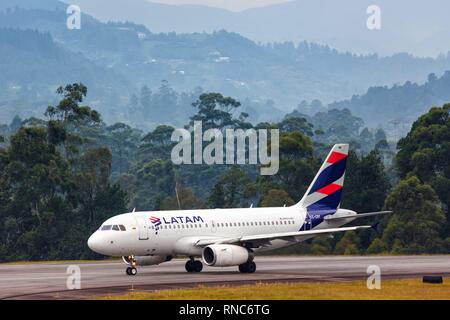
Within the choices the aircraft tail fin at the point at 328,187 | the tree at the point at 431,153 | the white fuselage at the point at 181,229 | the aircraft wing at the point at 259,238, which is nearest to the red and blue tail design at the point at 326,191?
the aircraft tail fin at the point at 328,187

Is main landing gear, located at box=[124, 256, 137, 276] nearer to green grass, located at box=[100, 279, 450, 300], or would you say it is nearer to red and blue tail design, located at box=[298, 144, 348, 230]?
green grass, located at box=[100, 279, 450, 300]

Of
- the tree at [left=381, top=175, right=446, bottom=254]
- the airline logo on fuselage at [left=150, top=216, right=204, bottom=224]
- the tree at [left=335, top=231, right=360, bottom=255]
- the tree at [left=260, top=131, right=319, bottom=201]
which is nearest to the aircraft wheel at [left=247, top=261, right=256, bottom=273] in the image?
the airline logo on fuselage at [left=150, top=216, right=204, bottom=224]

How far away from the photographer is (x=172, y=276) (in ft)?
180

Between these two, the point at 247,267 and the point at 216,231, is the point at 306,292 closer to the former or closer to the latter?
the point at 247,267

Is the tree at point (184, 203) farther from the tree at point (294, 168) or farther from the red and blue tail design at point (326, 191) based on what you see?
the red and blue tail design at point (326, 191)

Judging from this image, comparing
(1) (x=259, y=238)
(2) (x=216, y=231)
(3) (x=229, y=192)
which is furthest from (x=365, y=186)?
(1) (x=259, y=238)

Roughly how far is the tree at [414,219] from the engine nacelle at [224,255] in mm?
39646

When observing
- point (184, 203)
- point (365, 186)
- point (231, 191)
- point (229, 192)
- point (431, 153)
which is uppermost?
point (431, 153)

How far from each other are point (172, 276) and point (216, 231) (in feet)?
21.0

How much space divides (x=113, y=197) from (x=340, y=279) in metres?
64.4

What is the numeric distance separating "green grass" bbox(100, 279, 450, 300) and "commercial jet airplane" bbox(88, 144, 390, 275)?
11216 mm

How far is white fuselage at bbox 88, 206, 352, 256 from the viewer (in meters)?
56.5
